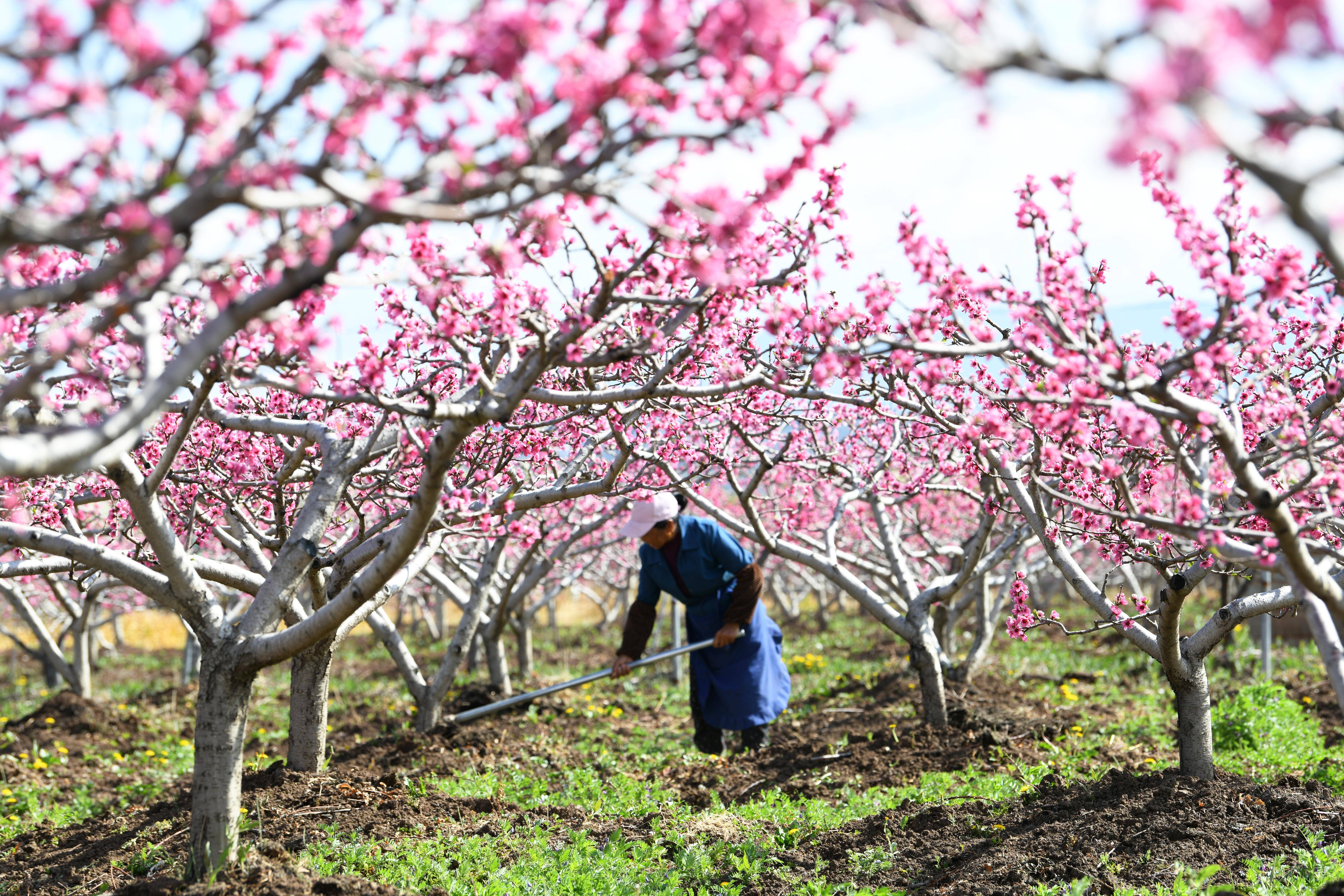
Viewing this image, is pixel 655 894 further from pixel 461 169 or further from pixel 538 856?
pixel 461 169

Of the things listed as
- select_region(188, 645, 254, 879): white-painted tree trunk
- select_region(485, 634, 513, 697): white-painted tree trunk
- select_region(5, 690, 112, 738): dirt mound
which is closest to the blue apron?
select_region(485, 634, 513, 697): white-painted tree trunk

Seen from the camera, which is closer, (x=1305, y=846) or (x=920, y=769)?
(x=1305, y=846)

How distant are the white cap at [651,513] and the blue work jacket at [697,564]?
0.79ft

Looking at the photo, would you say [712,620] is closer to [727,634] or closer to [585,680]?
[727,634]

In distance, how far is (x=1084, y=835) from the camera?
180 inches

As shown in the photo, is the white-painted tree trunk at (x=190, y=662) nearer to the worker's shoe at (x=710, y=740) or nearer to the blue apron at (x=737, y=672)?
the worker's shoe at (x=710, y=740)

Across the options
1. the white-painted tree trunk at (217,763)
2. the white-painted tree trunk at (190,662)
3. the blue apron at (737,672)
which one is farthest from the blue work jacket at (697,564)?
the white-painted tree trunk at (190,662)

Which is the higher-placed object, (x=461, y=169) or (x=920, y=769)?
(x=461, y=169)

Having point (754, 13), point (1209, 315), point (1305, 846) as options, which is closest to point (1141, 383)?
point (1209, 315)

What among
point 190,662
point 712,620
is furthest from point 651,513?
point 190,662

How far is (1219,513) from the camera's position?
10.4 ft

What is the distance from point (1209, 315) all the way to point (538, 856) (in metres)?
3.87

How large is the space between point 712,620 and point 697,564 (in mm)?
591

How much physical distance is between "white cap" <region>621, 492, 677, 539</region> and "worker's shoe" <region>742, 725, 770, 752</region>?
1.82 m
